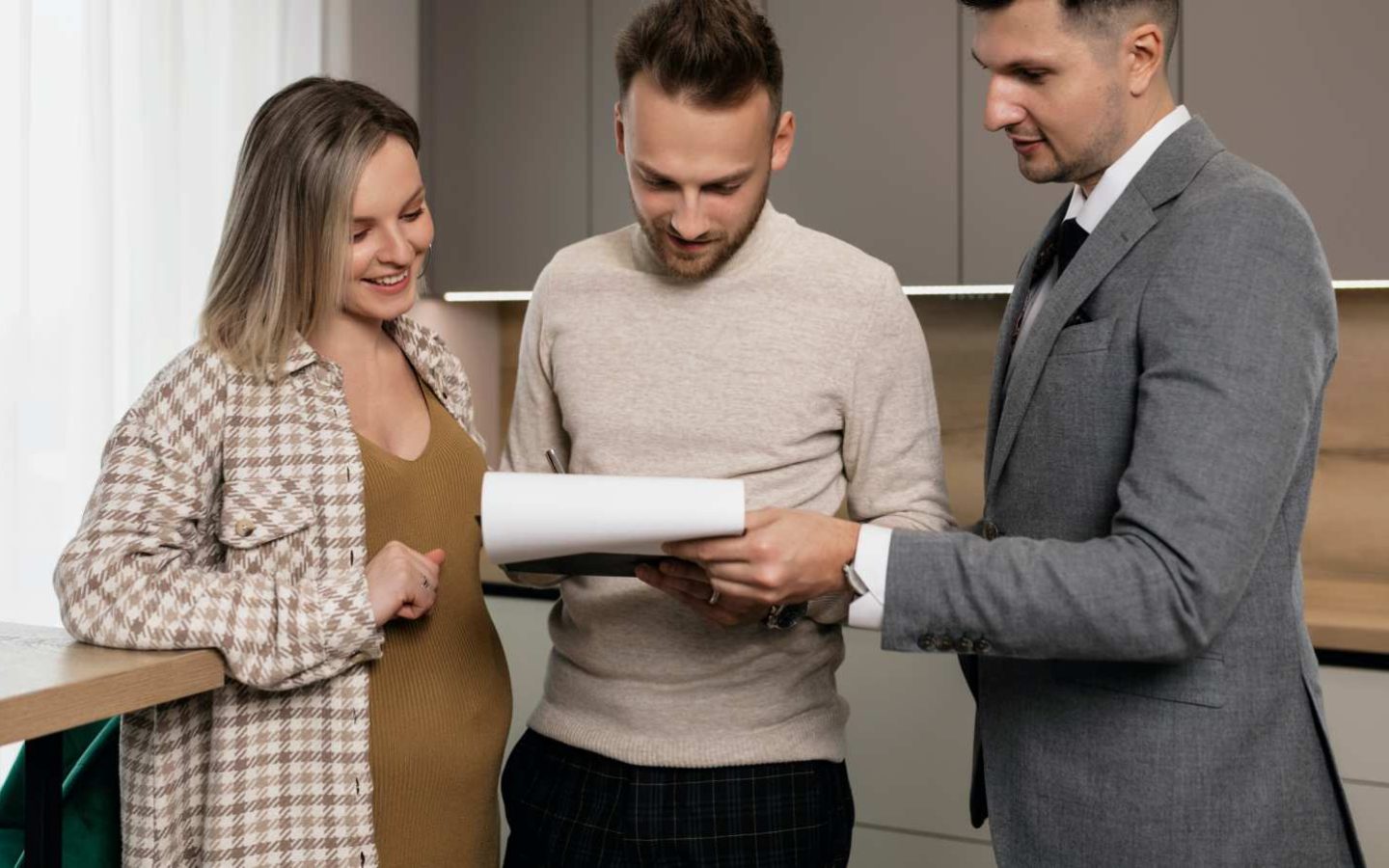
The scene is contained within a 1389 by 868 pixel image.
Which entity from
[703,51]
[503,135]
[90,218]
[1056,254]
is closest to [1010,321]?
[1056,254]

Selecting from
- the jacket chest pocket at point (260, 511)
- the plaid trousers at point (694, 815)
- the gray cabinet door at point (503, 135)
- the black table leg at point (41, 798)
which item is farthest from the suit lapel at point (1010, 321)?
the gray cabinet door at point (503, 135)

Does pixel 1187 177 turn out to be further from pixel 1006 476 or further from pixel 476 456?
pixel 476 456

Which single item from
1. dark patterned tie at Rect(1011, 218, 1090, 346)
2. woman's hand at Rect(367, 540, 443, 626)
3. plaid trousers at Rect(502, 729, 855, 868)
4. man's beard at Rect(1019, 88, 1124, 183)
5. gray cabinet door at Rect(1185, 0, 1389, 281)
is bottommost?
plaid trousers at Rect(502, 729, 855, 868)

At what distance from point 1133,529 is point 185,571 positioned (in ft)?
2.75

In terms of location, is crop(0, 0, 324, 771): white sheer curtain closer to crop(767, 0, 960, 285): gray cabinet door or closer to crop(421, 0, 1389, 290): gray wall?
crop(421, 0, 1389, 290): gray wall

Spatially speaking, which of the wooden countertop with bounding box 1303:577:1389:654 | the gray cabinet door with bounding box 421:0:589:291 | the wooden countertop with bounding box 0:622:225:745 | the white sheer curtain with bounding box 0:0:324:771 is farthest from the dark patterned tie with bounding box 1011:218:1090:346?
the gray cabinet door with bounding box 421:0:589:291

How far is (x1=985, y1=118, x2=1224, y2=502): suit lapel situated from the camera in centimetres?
111

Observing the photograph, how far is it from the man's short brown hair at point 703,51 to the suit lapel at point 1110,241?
16.7 inches

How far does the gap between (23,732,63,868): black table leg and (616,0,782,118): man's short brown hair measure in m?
0.87

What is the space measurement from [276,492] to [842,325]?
24.3 inches

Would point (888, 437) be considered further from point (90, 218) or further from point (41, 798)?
point (90, 218)

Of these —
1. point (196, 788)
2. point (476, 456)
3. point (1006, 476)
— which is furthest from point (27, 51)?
point (1006, 476)

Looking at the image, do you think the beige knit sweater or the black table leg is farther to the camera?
the beige knit sweater

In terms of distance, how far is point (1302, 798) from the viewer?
1.09 meters
